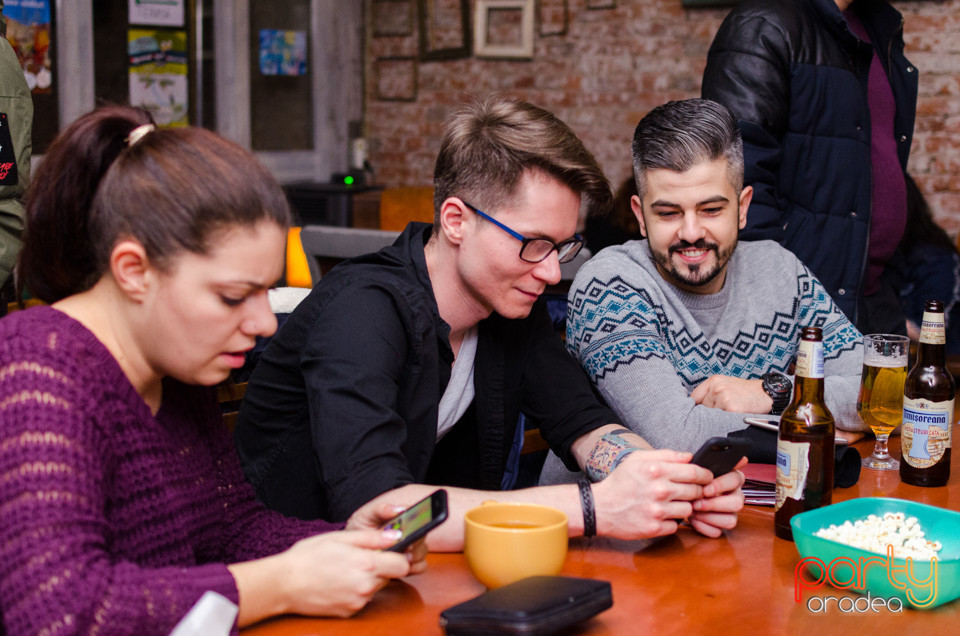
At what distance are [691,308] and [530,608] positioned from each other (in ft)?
3.58

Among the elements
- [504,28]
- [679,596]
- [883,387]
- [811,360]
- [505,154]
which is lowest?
[679,596]

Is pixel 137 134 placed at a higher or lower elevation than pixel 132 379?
higher

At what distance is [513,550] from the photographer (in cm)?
102

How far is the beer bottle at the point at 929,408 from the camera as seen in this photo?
1.44 m

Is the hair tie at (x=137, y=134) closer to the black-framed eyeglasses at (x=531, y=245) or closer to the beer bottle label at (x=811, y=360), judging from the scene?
the black-framed eyeglasses at (x=531, y=245)

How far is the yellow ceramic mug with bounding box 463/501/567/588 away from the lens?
3.35 ft

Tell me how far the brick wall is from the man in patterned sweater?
2.59m

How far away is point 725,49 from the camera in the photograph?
2301 mm

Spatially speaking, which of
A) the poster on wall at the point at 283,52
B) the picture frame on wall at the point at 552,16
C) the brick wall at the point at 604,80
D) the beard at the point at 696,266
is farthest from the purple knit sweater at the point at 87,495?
the poster on wall at the point at 283,52

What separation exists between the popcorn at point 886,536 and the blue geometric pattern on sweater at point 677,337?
22.9 inches

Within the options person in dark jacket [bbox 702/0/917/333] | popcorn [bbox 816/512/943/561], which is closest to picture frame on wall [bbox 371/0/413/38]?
person in dark jacket [bbox 702/0/917/333]

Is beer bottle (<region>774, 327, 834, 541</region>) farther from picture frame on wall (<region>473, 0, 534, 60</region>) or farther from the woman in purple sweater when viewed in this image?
picture frame on wall (<region>473, 0, 534, 60</region>)

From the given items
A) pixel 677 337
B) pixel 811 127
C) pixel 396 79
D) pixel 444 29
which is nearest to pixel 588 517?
pixel 677 337

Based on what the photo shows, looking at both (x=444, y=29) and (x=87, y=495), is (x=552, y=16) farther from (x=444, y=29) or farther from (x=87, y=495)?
(x=87, y=495)
